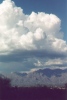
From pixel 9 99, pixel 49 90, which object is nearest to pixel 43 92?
pixel 49 90

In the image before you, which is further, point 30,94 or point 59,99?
point 30,94

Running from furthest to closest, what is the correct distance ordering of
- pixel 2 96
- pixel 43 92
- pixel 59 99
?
1. pixel 43 92
2. pixel 2 96
3. pixel 59 99

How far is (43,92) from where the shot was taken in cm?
4353

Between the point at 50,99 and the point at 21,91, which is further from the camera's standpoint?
the point at 21,91

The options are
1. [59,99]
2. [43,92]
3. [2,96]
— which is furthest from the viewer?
[43,92]

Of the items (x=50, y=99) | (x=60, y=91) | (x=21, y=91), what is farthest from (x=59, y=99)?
(x=21, y=91)

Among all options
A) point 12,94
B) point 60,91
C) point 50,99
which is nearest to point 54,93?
point 60,91

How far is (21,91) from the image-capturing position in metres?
43.0

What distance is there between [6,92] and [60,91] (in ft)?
30.0

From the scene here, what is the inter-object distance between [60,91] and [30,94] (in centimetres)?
508

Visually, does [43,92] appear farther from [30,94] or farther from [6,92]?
[6,92]

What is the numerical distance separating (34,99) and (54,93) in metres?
3.78

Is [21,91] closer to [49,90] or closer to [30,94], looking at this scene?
[30,94]

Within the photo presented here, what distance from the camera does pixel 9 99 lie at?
4016cm
